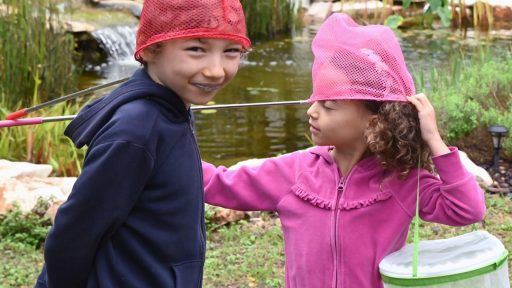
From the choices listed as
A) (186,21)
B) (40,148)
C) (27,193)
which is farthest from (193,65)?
(40,148)

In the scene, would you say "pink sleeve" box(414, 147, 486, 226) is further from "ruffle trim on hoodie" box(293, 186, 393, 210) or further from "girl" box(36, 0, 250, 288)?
"girl" box(36, 0, 250, 288)

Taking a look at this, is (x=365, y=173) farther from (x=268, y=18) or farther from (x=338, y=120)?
(x=268, y=18)

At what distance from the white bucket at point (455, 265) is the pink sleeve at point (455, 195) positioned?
0.20 ft

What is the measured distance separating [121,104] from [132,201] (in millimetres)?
201

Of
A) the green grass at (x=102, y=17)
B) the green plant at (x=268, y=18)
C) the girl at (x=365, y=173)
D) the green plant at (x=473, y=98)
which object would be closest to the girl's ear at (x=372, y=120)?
the girl at (x=365, y=173)

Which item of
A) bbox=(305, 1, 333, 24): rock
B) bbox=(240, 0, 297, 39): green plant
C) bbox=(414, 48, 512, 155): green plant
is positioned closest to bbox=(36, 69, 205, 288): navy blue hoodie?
bbox=(414, 48, 512, 155): green plant

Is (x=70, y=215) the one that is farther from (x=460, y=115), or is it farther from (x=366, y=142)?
(x=460, y=115)

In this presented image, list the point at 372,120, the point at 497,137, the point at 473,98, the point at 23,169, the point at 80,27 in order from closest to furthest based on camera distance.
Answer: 1. the point at 372,120
2. the point at 23,169
3. the point at 497,137
4. the point at 473,98
5. the point at 80,27

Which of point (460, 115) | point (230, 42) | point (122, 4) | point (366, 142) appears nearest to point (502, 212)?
point (460, 115)

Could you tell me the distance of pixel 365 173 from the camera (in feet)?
7.22

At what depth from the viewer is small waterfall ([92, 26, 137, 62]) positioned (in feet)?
34.1

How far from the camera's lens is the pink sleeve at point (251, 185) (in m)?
2.26

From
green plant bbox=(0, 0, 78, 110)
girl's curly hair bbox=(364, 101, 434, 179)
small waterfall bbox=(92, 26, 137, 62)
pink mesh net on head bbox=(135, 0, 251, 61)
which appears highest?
pink mesh net on head bbox=(135, 0, 251, 61)

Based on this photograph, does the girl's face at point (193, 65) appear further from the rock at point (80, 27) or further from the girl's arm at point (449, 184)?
the rock at point (80, 27)
